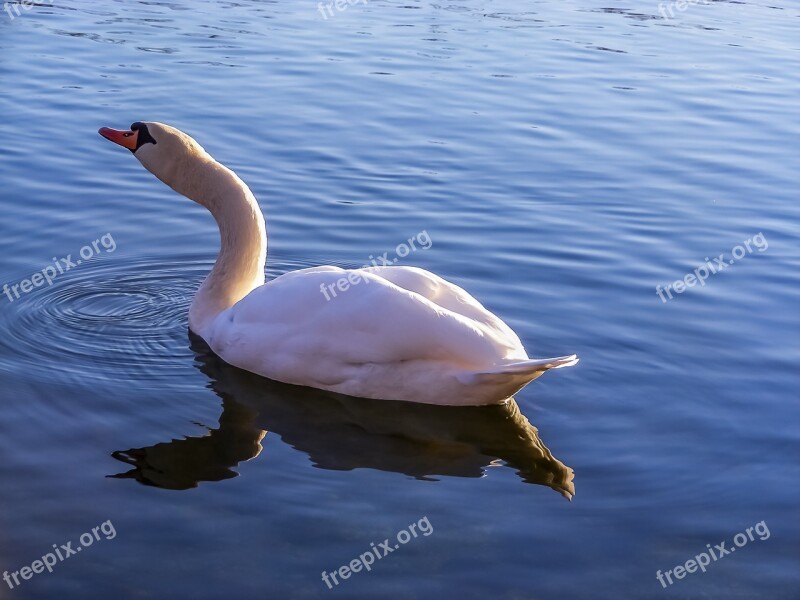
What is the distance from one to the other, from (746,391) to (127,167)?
19.6 feet

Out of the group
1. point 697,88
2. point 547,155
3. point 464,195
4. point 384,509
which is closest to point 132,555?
point 384,509

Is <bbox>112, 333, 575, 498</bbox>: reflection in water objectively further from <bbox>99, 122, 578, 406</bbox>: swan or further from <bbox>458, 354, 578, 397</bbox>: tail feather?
<bbox>458, 354, 578, 397</bbox>: tail feather

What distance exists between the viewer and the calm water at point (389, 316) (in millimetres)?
5336

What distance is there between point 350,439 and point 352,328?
0.58 metres

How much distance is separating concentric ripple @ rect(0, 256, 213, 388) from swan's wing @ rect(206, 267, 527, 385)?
0.51m

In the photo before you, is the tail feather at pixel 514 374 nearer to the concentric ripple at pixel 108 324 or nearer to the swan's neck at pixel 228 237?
Result: the concentric ripple at pixel 108 324

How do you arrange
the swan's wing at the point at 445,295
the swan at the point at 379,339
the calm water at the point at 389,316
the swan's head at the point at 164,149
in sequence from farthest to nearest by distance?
the swan's head at the point at 164,149 < the swan's wing at the point at 445,295 < the swan at the point at 379,339 < the calm water at the point at 389,316

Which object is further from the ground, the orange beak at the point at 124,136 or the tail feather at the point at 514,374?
the orange beak at the point at 124,136

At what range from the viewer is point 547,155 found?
1182 cm

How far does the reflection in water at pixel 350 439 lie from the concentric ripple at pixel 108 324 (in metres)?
0.46

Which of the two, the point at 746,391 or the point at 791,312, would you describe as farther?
the point at 791,312

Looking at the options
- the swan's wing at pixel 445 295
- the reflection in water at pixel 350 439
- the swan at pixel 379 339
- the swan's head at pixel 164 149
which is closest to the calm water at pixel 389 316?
the reflection in water at pixel 350 439

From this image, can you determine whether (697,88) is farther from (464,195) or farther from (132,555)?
(132,555)

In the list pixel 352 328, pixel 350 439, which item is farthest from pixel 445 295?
pixel 350 439
